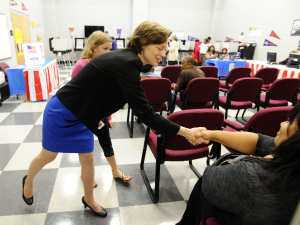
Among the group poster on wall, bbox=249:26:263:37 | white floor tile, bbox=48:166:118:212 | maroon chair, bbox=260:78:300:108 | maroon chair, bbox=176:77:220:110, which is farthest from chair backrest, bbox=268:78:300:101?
poster on wall, bbox=249:26:263:37

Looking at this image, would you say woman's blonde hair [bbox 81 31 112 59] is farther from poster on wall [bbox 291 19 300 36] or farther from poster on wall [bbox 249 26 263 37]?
poster on wall [bbox 249 26 263 37]

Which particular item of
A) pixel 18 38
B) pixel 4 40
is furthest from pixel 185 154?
pixel 18 38

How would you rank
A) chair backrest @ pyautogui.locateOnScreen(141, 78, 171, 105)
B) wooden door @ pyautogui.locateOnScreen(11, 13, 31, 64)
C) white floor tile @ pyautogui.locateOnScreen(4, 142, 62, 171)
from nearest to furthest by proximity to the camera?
white floor tile @ pyautogui.locateOnScreen(4, 142, 62, 171) < chair backrest @ pyautogui.locateOnScreen(141, 78, 171, 105) < wooden door @ pyautogui.locateOnScreen(11, 13, 31, 64)

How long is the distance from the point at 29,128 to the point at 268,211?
296cm

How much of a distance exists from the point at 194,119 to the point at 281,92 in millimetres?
2114

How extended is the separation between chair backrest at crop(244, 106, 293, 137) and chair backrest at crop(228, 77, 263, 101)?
1.20m

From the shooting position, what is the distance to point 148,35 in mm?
995

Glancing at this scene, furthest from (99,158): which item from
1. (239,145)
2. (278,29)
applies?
(278,29)

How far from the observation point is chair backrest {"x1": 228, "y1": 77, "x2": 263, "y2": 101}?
2541 mm

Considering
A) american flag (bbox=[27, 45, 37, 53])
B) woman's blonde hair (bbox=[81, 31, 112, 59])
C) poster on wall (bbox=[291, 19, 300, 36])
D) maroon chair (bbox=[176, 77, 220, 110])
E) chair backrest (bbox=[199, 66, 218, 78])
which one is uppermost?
poster on wall (bbox=[291, 19, 300, 36])

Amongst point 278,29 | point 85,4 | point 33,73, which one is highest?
point 85,4

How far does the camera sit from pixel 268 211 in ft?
1.94

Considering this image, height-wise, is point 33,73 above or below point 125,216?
above

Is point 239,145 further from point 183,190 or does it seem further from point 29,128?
point 29,128
